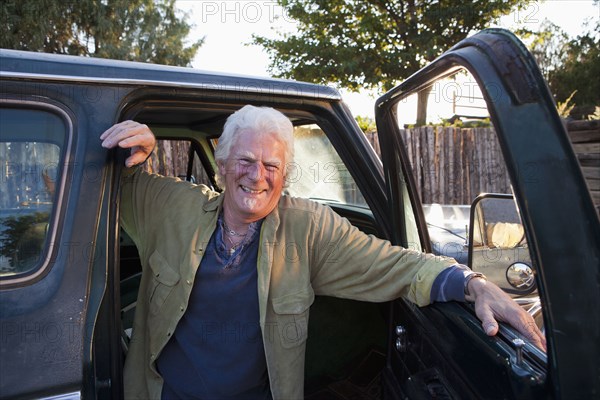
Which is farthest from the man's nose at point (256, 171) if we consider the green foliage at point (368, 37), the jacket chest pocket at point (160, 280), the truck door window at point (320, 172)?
the green foliage at point (368, 37)

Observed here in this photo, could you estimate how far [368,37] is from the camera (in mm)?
15547

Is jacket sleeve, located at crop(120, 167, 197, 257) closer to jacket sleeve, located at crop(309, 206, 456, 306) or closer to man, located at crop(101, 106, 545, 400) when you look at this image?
man, located at crop(101, 106, 545, 400)

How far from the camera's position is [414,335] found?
1.87 metres

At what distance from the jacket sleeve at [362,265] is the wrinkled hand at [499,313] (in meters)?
0.22

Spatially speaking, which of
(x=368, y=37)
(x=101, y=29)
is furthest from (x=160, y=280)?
(x=101, y=29)

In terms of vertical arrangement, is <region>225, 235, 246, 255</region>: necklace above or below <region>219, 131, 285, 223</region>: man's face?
below

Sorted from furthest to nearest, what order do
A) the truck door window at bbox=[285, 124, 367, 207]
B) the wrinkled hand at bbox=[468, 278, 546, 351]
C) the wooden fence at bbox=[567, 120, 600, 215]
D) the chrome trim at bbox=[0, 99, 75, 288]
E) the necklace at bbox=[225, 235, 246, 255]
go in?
the wooden fence at bbox=[567, 120, 600, 215], the truck door window at bbox=[285, 124, 367, 207], the necklace at bbox=[225, 235, 246, 255], the chrome trim at bbox=[0, 99, 75, 288], the wrinkled hand at bbox=[468, 278, 546, 351]

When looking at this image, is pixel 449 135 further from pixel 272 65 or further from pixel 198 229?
pixel 198 229

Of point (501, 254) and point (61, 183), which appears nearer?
point (61, 183)

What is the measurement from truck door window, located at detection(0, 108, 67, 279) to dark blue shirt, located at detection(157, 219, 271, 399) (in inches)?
25.8

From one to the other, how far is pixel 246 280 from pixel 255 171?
0.45m

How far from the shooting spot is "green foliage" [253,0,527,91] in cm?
1491

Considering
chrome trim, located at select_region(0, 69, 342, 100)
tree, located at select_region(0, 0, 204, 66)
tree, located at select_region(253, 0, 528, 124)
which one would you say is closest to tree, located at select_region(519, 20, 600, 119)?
tree, located at select_region(253, 0, 528, 124)

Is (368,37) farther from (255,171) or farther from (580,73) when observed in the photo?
(580,73)
